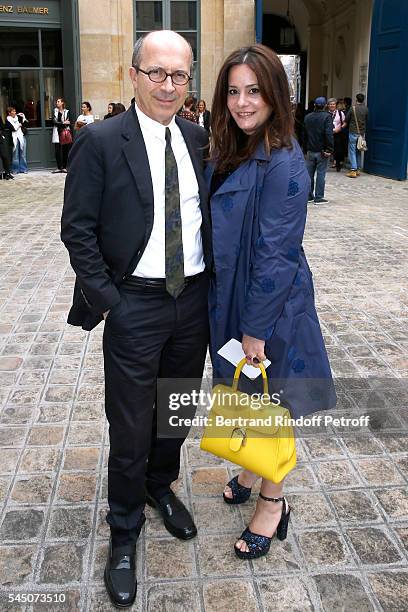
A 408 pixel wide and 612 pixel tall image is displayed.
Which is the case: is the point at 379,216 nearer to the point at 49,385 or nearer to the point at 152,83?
the point at 49,385

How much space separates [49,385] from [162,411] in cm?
179

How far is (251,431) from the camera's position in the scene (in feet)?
8.25

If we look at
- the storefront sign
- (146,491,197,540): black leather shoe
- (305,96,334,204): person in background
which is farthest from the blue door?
(146,491,197,540): black leather shoe

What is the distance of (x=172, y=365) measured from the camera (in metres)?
2.72

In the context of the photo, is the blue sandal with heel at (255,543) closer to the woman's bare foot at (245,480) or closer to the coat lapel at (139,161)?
the woman's bare foot at (245,480)

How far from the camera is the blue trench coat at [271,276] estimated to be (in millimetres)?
2338

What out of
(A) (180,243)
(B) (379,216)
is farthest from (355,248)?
(A) (180,243)

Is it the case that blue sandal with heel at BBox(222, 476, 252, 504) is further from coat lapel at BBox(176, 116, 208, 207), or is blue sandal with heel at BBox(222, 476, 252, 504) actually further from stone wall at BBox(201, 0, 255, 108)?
stone wall at BBox(201, 0, 255, 108)

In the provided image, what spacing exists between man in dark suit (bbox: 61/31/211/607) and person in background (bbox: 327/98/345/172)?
536 inches

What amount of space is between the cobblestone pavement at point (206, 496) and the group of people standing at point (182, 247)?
6.3 inches

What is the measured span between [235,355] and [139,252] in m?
0.58

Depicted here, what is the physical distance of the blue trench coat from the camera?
234cm

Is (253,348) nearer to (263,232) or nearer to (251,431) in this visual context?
(251,431)

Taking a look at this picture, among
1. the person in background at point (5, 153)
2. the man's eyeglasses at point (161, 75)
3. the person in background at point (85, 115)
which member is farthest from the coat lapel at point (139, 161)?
the person in background at point (85, 115)
